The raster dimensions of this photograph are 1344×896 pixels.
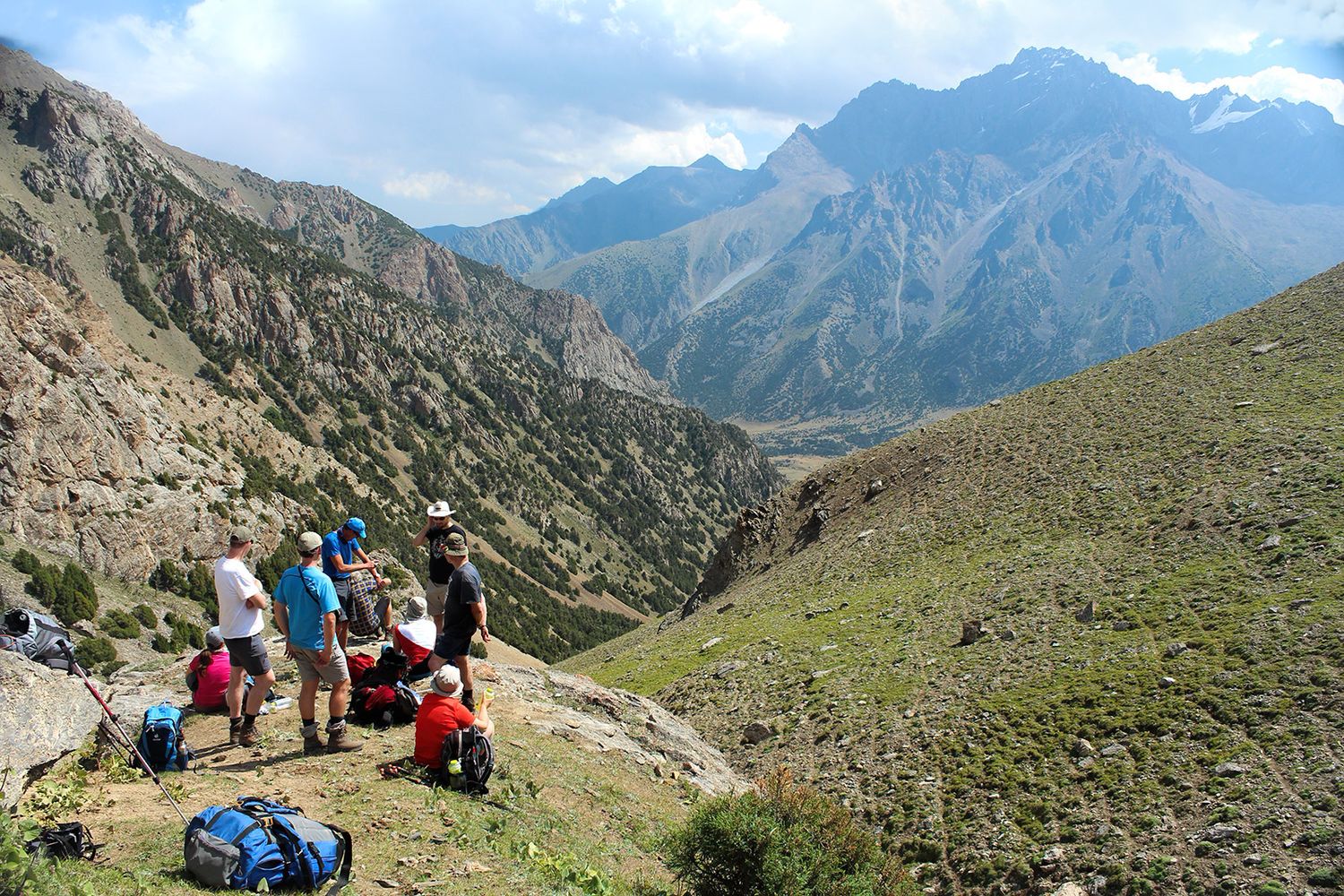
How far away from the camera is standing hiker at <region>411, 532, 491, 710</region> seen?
12109 mm

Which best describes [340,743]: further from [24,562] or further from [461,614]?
[24,562]

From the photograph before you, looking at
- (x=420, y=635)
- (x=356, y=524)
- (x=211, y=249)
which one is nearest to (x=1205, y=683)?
(x=420, y=635)

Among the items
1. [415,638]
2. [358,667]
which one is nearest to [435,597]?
[415,638]

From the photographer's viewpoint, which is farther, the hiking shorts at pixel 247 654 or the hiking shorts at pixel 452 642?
the hiking shorts at pixel 452 642

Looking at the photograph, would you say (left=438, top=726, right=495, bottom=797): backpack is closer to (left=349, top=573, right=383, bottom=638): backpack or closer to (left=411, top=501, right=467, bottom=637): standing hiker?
(left=411, top=501, right=467, bottom=637): standing hiker

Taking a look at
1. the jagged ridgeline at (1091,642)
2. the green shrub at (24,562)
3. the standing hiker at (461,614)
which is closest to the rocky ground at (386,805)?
the standing hiker at (461,614)

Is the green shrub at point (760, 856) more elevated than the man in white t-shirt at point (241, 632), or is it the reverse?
the man in white t-shirt at point (241, 632)

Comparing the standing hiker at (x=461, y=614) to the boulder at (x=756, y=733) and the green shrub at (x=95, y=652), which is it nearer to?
the boulder at (x=756, y=733)

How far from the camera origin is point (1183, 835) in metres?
12.5

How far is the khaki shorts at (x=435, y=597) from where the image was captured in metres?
14.2

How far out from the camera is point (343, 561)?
577 inches

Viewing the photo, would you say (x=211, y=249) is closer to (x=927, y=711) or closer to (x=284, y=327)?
(x=284, y=327)

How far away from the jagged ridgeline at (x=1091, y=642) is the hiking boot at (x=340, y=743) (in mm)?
10937

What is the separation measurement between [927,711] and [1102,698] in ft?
13.8
